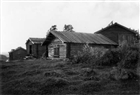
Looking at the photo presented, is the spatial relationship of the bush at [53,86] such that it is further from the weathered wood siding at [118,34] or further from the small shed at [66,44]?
the weathered wood siding at [118,34]

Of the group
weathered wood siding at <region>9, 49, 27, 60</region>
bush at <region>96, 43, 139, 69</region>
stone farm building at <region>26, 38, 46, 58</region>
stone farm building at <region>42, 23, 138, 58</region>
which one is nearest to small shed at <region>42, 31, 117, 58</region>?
stone farm building at <region>42, 23, 138, 58</region>

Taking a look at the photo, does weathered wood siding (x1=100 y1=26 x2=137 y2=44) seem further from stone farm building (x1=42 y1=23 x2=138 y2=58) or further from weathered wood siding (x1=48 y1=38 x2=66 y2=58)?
weathered wood siding (x1=48 y1=38 x2=66 y2=58)

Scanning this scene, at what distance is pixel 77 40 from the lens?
21.2 m

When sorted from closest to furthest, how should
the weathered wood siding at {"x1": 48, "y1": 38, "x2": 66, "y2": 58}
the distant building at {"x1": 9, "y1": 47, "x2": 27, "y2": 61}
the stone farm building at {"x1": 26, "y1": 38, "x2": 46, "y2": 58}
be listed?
the weathered wood siding at {"x1": 48, "y1": 38, "x2": 66, "y2": 58}, the stone farm building at {"x1": 26, "y1": 38, "x2": 46, "y2": 58}, the distant building at {"x1": 9, "y1": 47, "x2": 27, "y2": 61}

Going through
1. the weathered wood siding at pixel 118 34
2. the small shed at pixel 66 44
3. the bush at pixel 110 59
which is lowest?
the bush at pixel 110 59

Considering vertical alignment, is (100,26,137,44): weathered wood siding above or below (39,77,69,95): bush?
above

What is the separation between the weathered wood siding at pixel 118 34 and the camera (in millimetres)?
27516

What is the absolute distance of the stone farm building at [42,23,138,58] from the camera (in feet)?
68.1

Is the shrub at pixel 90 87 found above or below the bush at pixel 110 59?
below

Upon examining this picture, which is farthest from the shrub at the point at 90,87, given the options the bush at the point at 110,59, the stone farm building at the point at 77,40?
the stone farm building at the point at 77,40

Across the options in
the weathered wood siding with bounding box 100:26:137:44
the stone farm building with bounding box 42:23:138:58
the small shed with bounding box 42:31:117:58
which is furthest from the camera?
the weathered wood siding with bounding box 100:26:137:44

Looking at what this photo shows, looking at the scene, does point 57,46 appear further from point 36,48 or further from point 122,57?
point 122,57

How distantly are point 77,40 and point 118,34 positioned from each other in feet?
31.3

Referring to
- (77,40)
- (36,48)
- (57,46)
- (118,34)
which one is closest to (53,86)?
(77,40)
